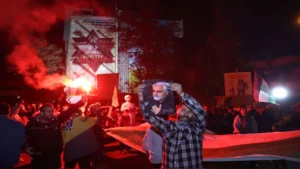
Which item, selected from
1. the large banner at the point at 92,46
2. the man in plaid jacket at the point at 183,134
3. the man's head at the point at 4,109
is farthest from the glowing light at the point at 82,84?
the man in plaid jacket at the point at 183,134

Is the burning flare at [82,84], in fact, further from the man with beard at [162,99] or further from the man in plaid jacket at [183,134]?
the man in plaid jacket at [183,134]

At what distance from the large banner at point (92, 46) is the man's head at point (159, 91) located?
23.9 m

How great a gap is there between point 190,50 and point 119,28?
6.52m

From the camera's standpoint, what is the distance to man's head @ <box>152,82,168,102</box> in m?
4.48

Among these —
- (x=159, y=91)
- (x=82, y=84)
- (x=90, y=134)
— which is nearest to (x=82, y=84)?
(x=82, y=84)

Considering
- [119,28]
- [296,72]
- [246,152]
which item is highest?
[119,28]

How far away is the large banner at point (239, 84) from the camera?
12.5 m

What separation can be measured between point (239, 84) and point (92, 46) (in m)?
19.1

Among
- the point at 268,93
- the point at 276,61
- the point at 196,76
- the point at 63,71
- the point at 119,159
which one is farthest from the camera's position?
the point at 63,71

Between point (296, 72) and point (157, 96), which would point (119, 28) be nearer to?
point (296, 72)

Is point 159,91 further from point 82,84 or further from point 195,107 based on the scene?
point 82,84

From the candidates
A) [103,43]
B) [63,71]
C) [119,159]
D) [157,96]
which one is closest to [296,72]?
[119,159]

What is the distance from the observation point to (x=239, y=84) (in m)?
12.7

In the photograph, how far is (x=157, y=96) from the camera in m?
4.98
